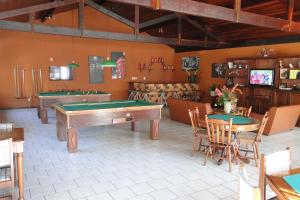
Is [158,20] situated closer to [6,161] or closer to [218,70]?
[218,70]

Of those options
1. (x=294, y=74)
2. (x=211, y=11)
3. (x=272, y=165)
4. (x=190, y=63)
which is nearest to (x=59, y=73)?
(x=190, y=63)

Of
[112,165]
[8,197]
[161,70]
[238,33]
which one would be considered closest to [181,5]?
[112,165]

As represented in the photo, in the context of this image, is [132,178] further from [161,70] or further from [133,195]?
[161,70]

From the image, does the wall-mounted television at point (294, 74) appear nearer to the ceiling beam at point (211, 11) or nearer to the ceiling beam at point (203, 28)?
the ceiling beam at point (211, 11)

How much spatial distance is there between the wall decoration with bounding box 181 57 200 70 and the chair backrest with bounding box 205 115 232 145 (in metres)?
9.08

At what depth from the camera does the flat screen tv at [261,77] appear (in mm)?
9359

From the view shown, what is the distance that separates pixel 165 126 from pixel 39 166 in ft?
13.5

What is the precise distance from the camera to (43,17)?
10.9m

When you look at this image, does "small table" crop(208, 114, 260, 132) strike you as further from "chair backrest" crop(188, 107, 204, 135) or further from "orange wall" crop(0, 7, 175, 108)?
"orange wall" crop(0, 7, 175, 108)

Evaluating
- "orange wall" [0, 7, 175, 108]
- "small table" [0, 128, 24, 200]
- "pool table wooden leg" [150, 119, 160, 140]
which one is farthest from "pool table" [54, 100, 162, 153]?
"orange wall" [0, 7, 175, 108]

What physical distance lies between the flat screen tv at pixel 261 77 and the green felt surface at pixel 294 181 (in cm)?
812

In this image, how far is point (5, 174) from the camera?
9.07ft

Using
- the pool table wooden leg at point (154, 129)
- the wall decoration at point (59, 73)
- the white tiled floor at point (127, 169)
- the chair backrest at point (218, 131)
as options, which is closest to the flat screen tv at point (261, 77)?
the white tiled floor at point (127, 169)

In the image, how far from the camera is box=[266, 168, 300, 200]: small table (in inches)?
→ 66.3
